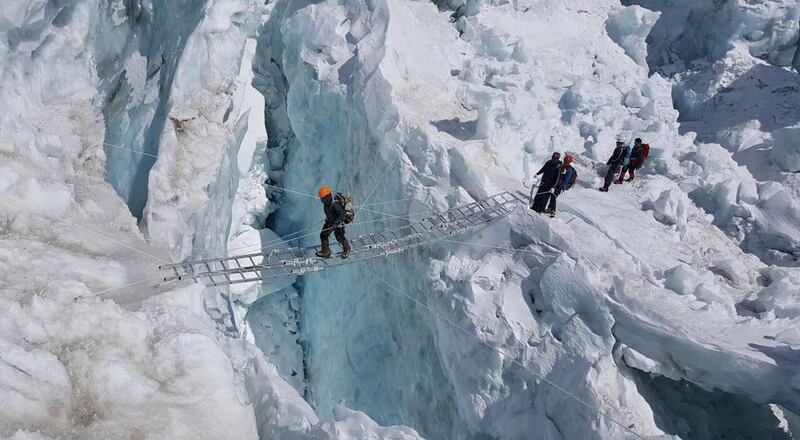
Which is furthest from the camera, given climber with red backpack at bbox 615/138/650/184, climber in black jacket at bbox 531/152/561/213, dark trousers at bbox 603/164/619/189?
climber with red backpack at bbox 615/138/650/184

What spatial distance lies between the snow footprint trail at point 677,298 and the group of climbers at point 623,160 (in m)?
0.58

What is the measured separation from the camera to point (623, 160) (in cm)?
943

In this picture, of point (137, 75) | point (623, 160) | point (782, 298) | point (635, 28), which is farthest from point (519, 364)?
point (635, 28)

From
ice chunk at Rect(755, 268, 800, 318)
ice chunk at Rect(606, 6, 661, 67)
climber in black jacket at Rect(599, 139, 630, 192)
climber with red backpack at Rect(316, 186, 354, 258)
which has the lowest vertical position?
ice chunk at Rect(755, 268, 800, 318)

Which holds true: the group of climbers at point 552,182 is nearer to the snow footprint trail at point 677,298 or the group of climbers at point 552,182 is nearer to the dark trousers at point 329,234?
the snow footprint trail at point 677,298

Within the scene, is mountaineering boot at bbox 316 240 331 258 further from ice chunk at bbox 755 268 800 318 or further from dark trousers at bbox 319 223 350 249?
ice chunk at bbox 755 268 800 318

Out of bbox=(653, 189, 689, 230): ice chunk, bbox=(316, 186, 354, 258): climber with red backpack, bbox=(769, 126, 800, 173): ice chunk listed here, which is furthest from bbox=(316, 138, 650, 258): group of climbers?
bbox=(769, 126, 800, 173): ice chunk

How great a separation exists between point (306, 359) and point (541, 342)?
17.6ft

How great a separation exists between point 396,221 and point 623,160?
371 cm

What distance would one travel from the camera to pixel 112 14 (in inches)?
372

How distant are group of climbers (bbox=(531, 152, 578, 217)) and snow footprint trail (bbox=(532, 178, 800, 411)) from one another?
10.2 inches

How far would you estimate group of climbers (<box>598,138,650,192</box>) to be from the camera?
30.5ft

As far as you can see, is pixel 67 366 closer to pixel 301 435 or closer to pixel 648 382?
pixel 301 435

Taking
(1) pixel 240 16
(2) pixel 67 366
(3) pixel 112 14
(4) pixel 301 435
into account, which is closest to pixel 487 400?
(4) pixel 301 435
